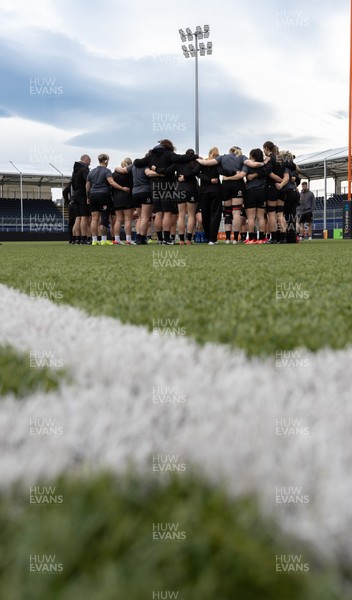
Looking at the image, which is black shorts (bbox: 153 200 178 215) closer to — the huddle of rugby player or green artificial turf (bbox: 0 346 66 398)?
the huddle of rugby player

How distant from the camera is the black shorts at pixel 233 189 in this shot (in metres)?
9.97

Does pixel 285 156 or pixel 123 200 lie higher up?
pixel 285 156

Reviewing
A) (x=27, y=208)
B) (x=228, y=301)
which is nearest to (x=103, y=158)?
(x=228, y=301)

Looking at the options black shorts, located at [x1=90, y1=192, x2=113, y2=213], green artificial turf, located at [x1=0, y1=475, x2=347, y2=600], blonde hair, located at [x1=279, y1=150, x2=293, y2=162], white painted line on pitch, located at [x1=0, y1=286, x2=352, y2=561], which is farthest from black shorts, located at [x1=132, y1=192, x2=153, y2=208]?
green artificial turf, located at [x1=0, y1=475, x2=347, y2=600]

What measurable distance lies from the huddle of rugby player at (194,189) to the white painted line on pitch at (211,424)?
27.6ft

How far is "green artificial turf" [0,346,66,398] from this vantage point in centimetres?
100

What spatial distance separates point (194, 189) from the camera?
31.9 feet

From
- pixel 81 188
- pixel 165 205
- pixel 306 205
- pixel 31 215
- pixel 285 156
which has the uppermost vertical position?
pixel 31 215

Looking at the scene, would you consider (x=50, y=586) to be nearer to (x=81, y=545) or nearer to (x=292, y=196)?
(x=81, y=545)

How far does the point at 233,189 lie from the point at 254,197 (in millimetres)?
387

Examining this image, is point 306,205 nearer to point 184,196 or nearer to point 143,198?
point 184,196

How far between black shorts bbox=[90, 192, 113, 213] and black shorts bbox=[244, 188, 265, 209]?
8.09ft

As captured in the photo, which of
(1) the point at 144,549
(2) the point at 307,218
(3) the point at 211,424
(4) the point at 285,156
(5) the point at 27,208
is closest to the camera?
(1) the point at 144,549

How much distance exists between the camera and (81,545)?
0.51 metres
